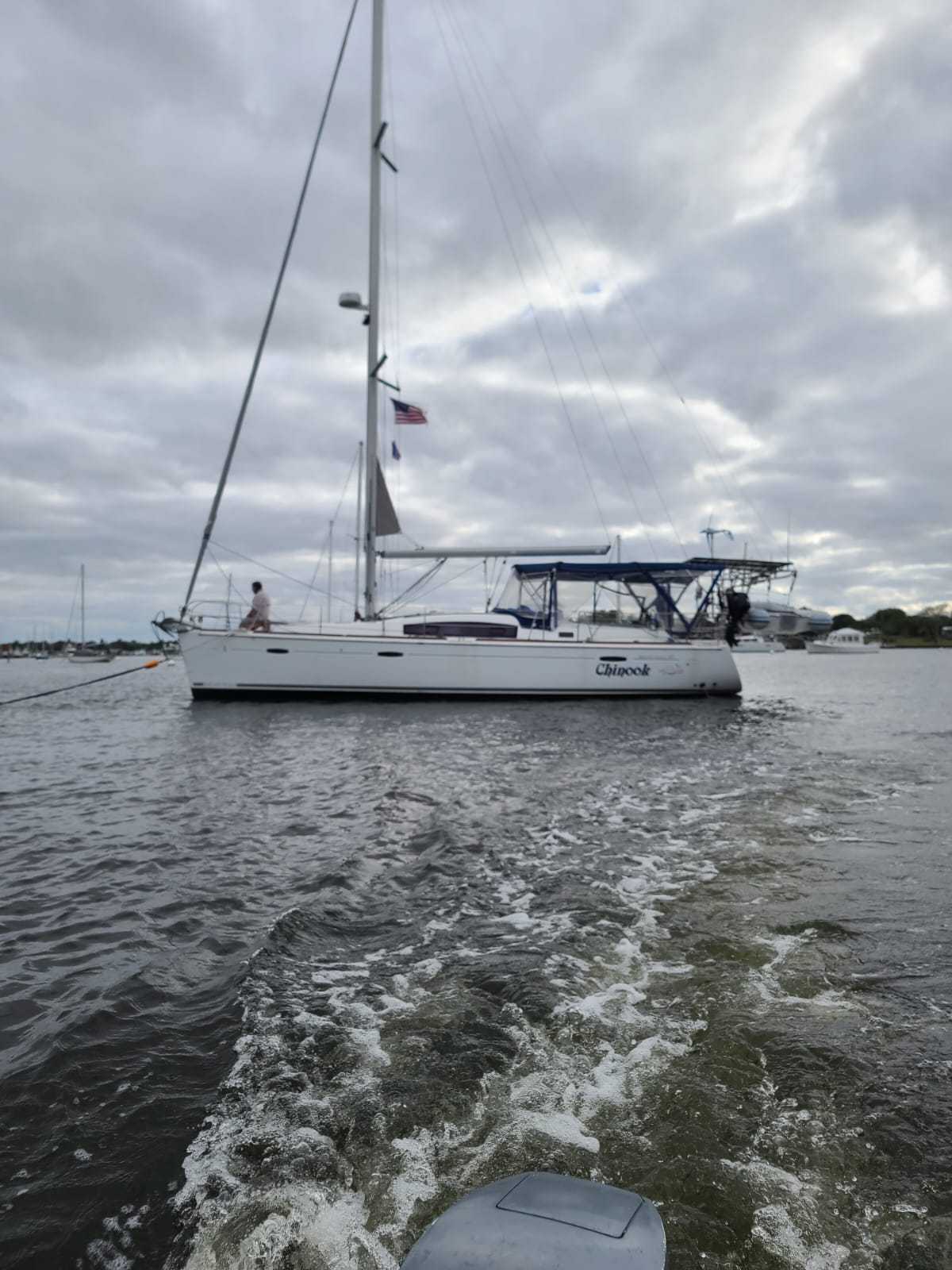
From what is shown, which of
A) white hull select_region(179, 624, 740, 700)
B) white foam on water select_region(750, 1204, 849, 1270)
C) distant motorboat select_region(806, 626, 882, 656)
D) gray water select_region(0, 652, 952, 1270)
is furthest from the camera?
distant motorboat select_region(806, 626, 882, 656)

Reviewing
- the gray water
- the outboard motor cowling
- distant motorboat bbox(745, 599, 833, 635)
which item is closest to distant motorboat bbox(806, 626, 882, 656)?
distant motorboat bbox(745, 599, 833, 635)

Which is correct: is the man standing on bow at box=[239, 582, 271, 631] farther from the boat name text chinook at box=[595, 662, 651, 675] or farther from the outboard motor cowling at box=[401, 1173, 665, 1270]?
the outboard motor cowling at box=[401, 1173, 665, 1270]

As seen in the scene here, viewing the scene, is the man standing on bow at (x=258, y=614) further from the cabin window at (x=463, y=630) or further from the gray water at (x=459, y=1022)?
the gray water at (x=459, y=1022)

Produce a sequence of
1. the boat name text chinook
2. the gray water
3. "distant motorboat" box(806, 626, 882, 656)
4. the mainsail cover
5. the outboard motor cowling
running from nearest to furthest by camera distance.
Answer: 1. the outboard motor cowling
2. the gray water
3. the mainsail cover
4. the boat name text chinook
5. "distant motorboat" box(806, 626, 882, 656)

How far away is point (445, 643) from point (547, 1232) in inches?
742

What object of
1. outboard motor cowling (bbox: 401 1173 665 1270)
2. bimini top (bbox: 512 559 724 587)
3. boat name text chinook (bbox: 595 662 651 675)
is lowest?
outboard motor cowling (bbox: 401 1173 665 1270)

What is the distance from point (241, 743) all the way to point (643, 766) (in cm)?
744

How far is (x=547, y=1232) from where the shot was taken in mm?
1784

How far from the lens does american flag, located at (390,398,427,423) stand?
21219 millimetres

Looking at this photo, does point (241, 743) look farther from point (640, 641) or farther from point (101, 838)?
point (640, 641)

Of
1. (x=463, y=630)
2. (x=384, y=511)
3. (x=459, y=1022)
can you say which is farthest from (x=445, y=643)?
(x=459, y=1022)

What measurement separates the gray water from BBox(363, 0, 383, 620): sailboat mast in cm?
1353

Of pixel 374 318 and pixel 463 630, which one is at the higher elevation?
pixel 374 318

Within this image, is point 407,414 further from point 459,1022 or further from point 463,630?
point 459,1022
